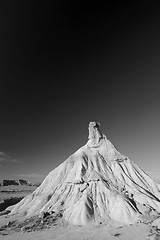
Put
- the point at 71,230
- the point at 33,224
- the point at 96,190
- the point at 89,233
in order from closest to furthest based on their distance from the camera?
the point at 89,233 → the point at 71,230 → the point at 33,224 → the point at 96,190

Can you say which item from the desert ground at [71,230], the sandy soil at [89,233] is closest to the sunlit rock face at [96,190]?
the desert ground at [71,230]

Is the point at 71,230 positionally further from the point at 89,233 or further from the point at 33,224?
the point at 33,224

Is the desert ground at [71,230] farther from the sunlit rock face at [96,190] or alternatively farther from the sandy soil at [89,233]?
the sunlit rock face at [96,190]

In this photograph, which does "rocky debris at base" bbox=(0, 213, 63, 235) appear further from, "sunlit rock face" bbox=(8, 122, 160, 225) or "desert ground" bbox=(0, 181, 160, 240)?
"sunlit rock face" bbox=(8, 122, 160, 225)

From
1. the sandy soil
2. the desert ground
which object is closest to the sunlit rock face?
the desert ground

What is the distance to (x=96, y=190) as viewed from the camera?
6538 cm

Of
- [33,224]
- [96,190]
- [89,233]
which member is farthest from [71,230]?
[96,190]

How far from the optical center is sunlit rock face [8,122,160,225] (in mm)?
54562

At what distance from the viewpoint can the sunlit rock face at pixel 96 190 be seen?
54.6 m

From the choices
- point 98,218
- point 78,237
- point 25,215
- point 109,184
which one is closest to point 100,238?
point 78,237

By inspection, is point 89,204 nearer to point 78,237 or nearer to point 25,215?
point 78,237

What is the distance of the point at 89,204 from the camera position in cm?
5794

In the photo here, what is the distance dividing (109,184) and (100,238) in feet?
88.4

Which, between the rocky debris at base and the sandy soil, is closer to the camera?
the sandy soil
